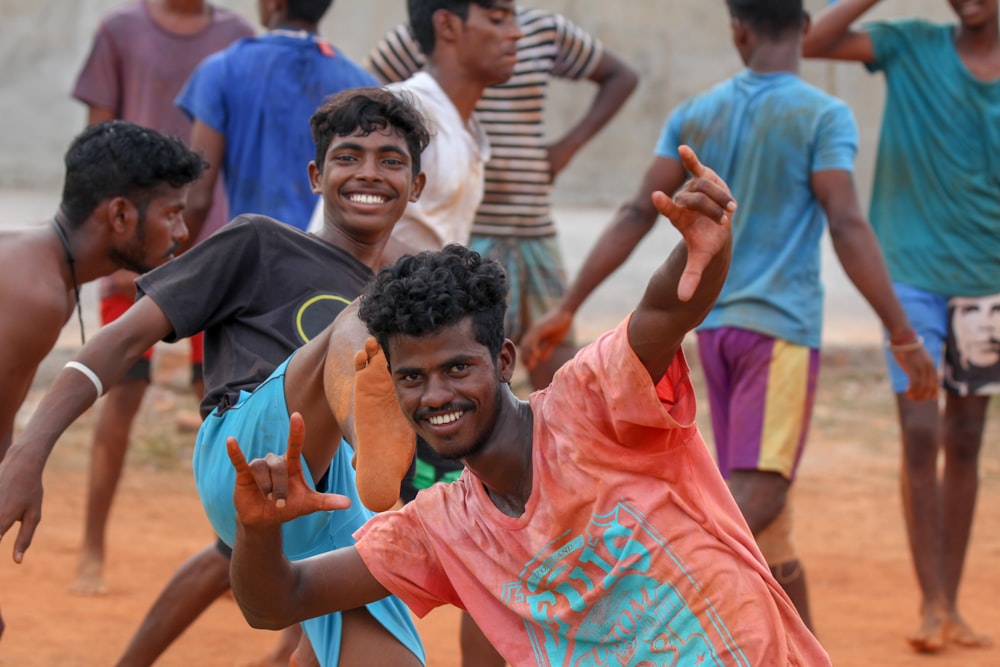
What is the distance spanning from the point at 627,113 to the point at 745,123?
28.4 feet

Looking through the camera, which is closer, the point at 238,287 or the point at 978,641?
the point at 238,287

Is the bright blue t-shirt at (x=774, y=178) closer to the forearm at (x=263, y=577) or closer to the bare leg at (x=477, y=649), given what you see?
the bare leg at (x=477, y=649)

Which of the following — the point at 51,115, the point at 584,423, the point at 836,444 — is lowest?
the point at 836,444

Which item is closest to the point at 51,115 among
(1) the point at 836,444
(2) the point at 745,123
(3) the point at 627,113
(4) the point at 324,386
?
(3) the point at 627,113

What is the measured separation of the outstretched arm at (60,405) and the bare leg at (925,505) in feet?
9.39

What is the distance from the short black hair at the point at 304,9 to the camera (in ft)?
16.9

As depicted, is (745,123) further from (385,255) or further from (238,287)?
(238,287)

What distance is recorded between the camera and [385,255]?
382 centimetres

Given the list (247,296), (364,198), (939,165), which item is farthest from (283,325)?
(939,165)

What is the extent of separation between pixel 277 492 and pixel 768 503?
232 cm

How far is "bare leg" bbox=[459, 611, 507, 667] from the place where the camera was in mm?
4090

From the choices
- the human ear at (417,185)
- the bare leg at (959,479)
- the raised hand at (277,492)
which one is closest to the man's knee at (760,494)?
the bare leg at (959,479)

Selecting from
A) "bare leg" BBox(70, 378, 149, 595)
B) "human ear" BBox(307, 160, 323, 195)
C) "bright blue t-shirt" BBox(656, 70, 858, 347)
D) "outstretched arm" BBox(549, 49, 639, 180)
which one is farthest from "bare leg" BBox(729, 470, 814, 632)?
"bare leg" BBox(70, 378, 149, 595)

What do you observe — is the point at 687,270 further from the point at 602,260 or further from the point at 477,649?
the point at 602,260
